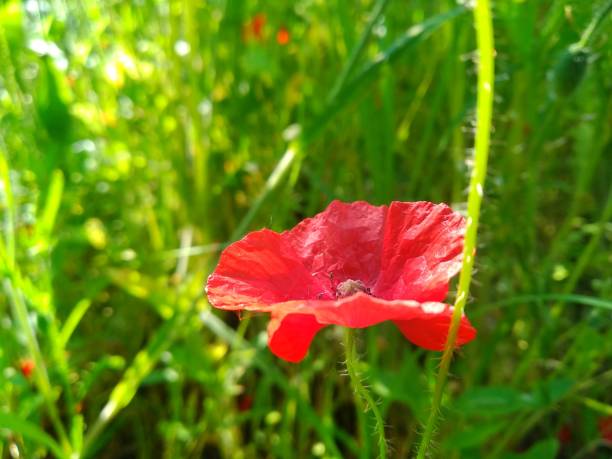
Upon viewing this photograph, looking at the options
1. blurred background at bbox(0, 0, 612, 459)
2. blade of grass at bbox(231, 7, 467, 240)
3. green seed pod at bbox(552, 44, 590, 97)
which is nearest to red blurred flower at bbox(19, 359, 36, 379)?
blurred background at bbox(0, 0, 612, 459)

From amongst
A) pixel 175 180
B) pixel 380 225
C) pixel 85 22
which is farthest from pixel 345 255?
pixel 85 22

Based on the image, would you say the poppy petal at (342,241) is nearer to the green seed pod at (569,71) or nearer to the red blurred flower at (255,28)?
the green seed pod at (569,71)

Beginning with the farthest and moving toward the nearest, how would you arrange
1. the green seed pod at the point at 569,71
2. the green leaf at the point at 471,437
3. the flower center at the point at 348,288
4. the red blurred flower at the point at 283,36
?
→ the red blurred flower at the point at 283,36 → the green leaf at the point at 471,437 → the green seed pod at the point at 569,71 → the flower center at the point at 348,288

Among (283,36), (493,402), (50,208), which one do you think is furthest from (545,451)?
(283,36)

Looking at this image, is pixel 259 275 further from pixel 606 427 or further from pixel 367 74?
pixel 606 427

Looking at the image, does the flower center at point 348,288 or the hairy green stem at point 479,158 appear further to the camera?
the flower center at point 348,288

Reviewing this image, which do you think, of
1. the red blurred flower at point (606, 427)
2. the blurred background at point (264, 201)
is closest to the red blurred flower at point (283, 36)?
the blurred background at point (264, 201)

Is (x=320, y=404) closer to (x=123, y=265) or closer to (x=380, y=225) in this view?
(x=123, y=265)
